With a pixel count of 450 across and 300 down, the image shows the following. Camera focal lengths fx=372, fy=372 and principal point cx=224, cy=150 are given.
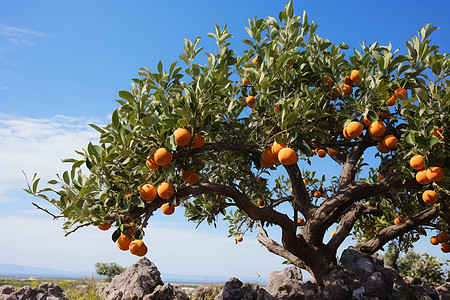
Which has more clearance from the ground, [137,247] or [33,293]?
[137,247]

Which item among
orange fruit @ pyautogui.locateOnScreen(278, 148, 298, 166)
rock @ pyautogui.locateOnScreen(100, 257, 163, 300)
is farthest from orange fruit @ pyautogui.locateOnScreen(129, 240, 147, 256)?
rock @ pyautogui.locateOnScreen(100, 257, 163, 300)

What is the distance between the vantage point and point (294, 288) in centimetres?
811

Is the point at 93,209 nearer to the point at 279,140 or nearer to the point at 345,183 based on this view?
the point at 279,140

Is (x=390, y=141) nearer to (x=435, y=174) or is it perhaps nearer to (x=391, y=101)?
(x=391, y=101)

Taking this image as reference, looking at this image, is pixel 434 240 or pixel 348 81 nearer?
pixel 348 81

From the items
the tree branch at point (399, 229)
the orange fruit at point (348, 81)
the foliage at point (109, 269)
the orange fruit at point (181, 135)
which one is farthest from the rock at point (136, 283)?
the foliage at point (109, 269)

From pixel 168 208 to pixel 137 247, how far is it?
2.77ft

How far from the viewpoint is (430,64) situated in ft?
17.6

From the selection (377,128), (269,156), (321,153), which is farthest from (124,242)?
(321,153)

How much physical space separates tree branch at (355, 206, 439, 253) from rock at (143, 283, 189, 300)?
4183 millimetres

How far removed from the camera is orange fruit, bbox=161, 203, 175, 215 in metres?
4.96

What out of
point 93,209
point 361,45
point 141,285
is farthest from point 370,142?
point 141,285

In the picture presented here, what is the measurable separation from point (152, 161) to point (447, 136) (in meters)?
4.29

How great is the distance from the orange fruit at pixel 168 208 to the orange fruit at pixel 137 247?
0.75 metres
